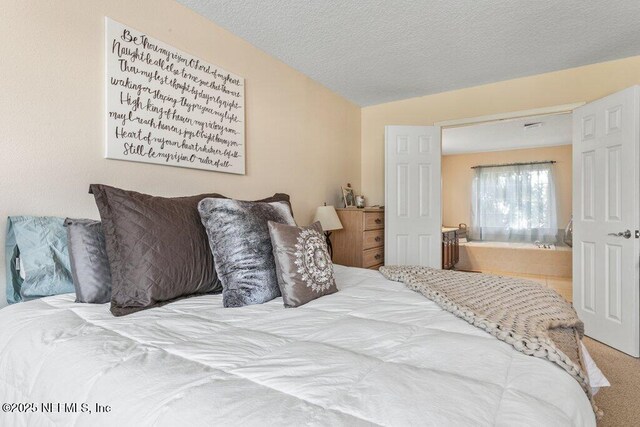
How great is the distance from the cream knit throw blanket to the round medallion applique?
0.42m

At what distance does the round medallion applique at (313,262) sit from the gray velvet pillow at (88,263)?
784mm

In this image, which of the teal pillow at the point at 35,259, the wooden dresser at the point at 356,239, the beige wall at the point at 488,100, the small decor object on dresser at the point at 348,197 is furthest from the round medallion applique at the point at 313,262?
the beige wall at the point at 488,100

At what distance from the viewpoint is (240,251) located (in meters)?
1.45

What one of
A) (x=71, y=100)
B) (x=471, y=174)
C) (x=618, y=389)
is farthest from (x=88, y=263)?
(x=471, y=174)

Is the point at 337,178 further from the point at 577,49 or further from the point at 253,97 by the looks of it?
the point at 577,49

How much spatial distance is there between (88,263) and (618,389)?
2.85 metres

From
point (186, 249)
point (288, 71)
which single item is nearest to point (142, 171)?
point (186, 249)

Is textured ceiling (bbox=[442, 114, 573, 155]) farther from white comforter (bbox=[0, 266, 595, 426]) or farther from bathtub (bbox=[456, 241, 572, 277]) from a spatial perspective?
white comforter (bbox=[0, 266, 595, 426])

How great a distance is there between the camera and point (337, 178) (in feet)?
12.1

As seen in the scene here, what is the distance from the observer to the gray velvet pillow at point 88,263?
1.32 metres

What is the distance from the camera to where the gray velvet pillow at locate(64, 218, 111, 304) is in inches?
52.1

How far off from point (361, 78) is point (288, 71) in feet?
2.41

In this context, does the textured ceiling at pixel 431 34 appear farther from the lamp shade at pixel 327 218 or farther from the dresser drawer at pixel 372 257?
the dresser drawer at pixel 372 257

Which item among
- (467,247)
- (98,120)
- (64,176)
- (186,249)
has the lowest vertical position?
(467,247)
